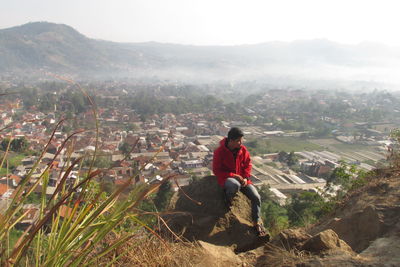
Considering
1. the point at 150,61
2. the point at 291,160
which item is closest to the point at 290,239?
the point at 291,160

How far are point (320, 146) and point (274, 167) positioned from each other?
35.7 ft

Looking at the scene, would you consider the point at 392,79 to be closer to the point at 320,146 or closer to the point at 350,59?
the point at 350,59

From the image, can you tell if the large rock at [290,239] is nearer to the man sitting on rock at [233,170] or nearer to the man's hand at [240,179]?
the man sitting on rock at [233,170]

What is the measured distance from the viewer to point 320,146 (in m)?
29.8

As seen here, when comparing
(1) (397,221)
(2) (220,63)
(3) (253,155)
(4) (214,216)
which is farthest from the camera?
(2) (220,63)

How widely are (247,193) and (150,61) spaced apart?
184m

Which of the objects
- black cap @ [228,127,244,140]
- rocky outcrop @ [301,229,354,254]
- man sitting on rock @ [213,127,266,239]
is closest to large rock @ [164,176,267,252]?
man sitting on rock @ [213,127,266,239]

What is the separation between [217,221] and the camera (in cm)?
258

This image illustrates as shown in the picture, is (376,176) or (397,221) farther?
(376,176)

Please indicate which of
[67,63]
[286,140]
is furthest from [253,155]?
[67,63]

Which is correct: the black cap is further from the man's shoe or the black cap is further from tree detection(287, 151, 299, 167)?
tree detection(287, 151, 299, 167)

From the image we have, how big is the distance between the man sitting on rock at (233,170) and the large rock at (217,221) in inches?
4.3

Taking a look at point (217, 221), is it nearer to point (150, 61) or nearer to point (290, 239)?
point (290, 239)

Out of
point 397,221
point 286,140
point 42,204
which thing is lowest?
point 286,140
